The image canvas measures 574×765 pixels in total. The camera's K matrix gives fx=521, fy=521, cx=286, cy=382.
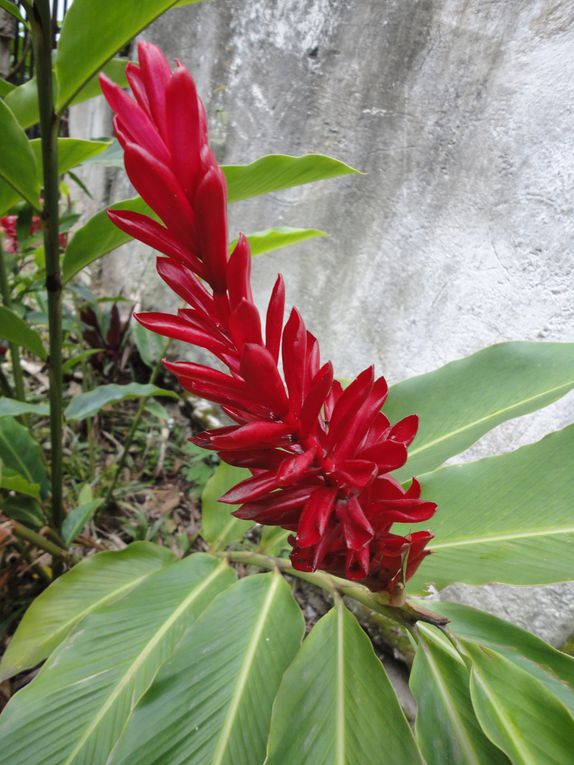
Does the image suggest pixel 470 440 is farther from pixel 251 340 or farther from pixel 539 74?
pixel 539 74

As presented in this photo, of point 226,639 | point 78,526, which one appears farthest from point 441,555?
point 78,526

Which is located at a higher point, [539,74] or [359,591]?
[539,74]

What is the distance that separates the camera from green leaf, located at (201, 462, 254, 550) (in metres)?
1.10

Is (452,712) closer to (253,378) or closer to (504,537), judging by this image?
(504,537)

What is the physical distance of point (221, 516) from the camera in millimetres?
1137

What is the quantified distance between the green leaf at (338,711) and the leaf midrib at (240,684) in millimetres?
70

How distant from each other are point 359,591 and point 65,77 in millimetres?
832

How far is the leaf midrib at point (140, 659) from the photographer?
2.43 ft

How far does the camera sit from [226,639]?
2.53 ft

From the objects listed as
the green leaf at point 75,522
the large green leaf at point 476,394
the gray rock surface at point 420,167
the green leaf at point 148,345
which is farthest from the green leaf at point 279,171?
the green leaf at point 148,345

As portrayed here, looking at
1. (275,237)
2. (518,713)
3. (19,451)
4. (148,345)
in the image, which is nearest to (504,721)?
(518,713)

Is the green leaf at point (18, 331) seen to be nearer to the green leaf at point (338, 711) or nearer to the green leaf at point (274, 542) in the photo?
the green leaf at point (274, 542)

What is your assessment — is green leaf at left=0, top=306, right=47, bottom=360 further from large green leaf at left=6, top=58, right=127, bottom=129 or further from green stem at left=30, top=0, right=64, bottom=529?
large green leaf at left=6, top=58, right=127, bottom=129

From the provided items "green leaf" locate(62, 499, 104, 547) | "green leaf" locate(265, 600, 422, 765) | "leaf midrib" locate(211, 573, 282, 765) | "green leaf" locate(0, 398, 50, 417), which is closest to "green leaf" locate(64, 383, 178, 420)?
"green leaf" locate(0, 398, 50, 417)
